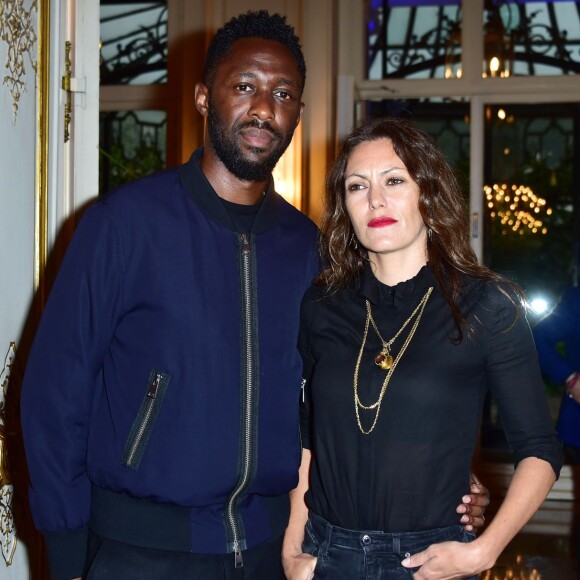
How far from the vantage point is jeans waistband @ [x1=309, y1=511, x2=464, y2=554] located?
74.4 inches

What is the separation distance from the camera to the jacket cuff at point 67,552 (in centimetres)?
197

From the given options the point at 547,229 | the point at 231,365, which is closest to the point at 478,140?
the point at 547,229

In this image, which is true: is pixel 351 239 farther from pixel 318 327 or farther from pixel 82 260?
pixel 82 260

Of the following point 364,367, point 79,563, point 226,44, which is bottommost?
point 79,563

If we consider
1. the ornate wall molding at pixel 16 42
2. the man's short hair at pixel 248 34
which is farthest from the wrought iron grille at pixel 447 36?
the man's short hair at pixel 248 34

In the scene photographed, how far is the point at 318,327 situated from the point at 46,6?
3.92ft

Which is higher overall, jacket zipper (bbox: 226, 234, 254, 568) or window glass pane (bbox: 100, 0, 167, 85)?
window glass pane (bbox: 100, 0, 167, 85)

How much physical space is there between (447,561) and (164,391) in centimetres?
66

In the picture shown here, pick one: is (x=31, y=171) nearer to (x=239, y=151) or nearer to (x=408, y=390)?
(x=239, y=151)

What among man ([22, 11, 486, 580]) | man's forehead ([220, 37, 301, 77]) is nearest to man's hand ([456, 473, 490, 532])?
man ([22, 11, 486, 580])

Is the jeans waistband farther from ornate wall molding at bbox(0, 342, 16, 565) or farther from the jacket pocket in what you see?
ornate wall molding at bbox(0, 342, 16, 565)

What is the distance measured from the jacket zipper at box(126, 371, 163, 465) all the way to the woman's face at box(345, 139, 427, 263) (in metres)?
0.56

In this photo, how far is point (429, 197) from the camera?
2.11 metres

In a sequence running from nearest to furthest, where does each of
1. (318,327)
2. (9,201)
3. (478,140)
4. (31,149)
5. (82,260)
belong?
1. (82,260)
2. (318,327)
3. (9,201)
4. (31,149)
5. (478,140)
